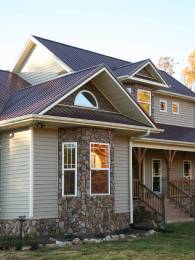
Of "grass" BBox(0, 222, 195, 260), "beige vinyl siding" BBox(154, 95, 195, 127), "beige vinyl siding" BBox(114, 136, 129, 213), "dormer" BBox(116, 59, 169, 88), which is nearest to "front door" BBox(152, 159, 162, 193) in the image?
"beige vinyl siding" BBox(154, 95, 195, 127)

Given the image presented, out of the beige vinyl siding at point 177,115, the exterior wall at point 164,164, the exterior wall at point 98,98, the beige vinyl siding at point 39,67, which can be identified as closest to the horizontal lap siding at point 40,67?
the beige vinyl siding at point 39,67

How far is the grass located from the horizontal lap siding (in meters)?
9.35

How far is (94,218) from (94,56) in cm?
1120

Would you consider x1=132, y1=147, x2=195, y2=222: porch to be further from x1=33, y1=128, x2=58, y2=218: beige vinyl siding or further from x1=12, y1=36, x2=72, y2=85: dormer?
x1=33, y1=128, x2=58, y2=218: beige vinyl siding

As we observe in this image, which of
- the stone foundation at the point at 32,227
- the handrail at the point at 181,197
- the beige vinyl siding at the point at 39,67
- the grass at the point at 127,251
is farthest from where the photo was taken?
the handrail at the point at 181,197

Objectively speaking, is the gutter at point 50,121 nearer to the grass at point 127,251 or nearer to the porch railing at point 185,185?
the grass at point 127,251

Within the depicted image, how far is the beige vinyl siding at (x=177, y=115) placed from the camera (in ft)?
78.3

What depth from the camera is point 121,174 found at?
1728 centimetres

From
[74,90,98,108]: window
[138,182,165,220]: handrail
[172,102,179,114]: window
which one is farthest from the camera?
[172,102,179,114]: window

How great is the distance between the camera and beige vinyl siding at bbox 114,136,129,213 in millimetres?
17016

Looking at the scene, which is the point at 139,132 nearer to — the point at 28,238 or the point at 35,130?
the point at 35,130

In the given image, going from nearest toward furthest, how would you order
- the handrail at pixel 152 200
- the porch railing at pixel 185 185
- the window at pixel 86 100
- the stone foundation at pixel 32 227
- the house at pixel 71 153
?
the stone foundation at pixel 32 227 < the house at pixel 71 153 < the window at pixel 86 100 < the handrail at pixel 152 200 < the porch railing at pixel 185 185

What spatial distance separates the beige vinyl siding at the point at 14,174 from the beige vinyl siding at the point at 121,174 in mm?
3876

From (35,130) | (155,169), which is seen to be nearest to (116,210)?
(35,130)
